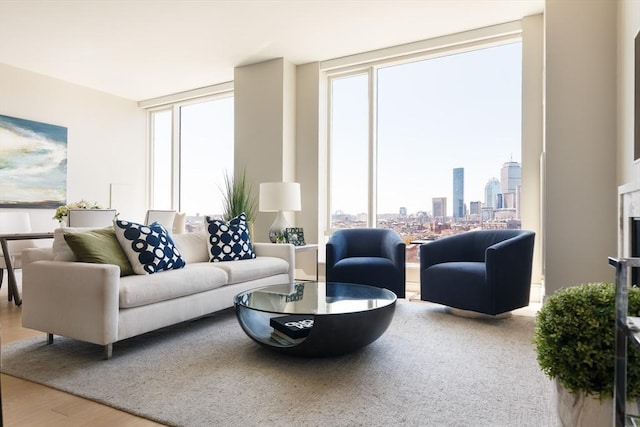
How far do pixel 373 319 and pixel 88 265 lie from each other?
5.54ft

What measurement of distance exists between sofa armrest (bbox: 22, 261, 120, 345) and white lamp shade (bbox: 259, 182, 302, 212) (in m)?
2.37

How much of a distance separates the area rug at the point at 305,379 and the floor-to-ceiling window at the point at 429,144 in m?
2.04

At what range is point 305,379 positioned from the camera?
212 cm

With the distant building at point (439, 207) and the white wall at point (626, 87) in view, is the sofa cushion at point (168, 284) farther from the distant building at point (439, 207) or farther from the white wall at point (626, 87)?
the white wall at point (626, 87)

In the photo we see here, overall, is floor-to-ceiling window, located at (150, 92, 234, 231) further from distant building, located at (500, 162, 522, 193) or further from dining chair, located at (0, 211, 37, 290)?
distant building, located at (500, 162, 522, 193)

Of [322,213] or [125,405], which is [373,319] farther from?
[322,213]

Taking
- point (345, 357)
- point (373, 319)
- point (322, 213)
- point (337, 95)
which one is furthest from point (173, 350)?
point (337, 95)

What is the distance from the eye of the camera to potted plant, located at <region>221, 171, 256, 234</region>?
5.30m

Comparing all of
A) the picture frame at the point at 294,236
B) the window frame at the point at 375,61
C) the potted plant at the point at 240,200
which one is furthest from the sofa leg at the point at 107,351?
the window frame at the point at 375,61

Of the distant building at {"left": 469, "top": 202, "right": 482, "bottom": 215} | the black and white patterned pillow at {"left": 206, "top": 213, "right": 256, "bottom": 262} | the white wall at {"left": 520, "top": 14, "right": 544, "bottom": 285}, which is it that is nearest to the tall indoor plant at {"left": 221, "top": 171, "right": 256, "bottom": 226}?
the black and white patterned pillow at {"left": 206, "top": 213, "right": 256, "bottom": 262}

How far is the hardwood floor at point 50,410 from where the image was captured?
1.71m

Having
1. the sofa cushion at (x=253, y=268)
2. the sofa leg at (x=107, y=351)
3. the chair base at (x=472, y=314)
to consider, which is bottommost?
the chair base at (x=472, y=314)

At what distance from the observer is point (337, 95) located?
18.3 ft

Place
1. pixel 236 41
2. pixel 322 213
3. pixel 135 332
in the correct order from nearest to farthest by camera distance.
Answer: pixel 135 332
pixel 236 41
pixel 322 213
